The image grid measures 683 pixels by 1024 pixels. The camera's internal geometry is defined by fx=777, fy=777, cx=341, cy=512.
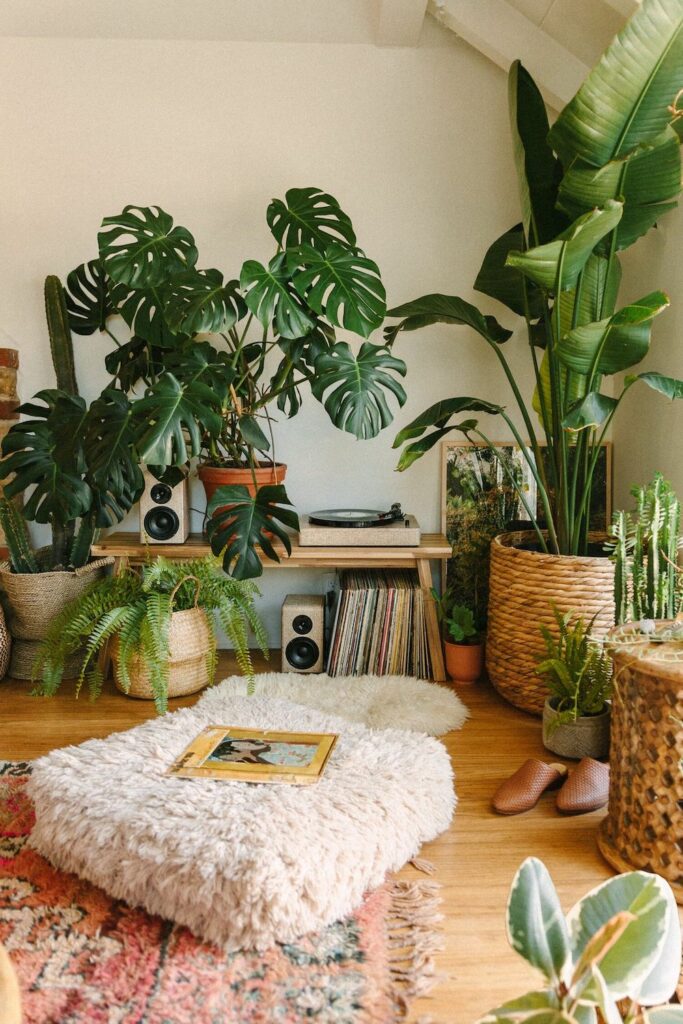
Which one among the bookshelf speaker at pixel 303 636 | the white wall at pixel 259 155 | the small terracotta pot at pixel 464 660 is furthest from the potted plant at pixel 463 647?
the white wall at pixel 259 155

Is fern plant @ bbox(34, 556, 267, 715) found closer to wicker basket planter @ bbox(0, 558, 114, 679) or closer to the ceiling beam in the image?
wicker basket planter @ bbox(0, 558, 114, 679)

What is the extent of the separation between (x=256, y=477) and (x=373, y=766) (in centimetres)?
112

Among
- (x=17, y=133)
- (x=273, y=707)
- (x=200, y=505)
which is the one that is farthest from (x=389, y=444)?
(x=17, y=133)

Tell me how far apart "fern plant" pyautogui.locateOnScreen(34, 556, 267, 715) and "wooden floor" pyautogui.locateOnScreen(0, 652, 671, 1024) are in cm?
10

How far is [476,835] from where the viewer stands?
5.24 feet

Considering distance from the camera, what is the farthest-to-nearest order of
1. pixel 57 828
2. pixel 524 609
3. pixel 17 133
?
pixel 17 133
pixel 524 609
pixel 57 828

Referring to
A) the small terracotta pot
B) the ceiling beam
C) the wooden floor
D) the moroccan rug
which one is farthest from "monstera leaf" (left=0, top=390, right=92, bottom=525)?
the ceiling beam

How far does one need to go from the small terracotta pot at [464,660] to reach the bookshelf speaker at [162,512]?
95cm

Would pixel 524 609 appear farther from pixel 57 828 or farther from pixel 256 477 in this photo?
pixel 57 828

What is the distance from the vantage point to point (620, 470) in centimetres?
273

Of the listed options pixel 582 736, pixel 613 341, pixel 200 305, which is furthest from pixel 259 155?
pixel 582 736

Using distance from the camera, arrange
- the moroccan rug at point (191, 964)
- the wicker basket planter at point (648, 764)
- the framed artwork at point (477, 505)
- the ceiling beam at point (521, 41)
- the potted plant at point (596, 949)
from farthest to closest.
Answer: the framed artwork at point (477, 505), the ceiling beam at point (521, 41), the wicker basket planter at point (648, 764), the moroccan rug at point (191, 964), the potted plant at point (596, 949)

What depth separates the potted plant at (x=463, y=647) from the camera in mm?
2471

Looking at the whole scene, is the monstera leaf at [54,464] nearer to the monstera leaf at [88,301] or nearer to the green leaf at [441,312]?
the monstera leaf at [88,301]
